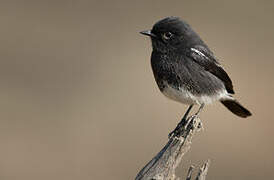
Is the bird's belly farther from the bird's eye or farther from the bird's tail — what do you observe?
the bird's tail

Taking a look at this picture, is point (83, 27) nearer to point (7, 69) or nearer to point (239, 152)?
point (7, 69)

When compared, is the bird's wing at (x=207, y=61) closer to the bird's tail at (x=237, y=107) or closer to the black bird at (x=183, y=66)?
the black bird at (x=183, y=66)

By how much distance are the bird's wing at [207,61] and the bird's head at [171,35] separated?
13cm

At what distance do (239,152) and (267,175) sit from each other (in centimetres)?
100

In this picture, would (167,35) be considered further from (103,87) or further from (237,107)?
(103,87)

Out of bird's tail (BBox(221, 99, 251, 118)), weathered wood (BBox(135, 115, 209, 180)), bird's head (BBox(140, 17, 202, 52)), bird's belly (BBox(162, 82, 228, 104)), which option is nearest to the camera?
weathered wood (BBox(135, 115, 209, 180))

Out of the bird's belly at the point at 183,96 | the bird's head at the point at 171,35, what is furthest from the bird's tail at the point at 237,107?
the bird's head at the point at 171,35

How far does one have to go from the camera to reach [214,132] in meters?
14.7

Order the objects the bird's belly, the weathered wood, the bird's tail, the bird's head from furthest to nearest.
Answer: the bird's tail
the bird's head
the bird's belly
the weathered wood

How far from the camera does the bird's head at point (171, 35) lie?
957 cm

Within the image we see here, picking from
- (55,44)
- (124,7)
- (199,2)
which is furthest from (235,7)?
(55,44)

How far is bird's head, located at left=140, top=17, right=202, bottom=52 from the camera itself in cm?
957

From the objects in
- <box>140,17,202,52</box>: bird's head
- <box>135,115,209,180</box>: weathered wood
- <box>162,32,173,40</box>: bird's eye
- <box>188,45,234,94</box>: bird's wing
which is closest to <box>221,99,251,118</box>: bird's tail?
<box>188,45,234,94</box>: bird's wing

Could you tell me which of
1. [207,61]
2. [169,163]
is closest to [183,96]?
[207,61]
